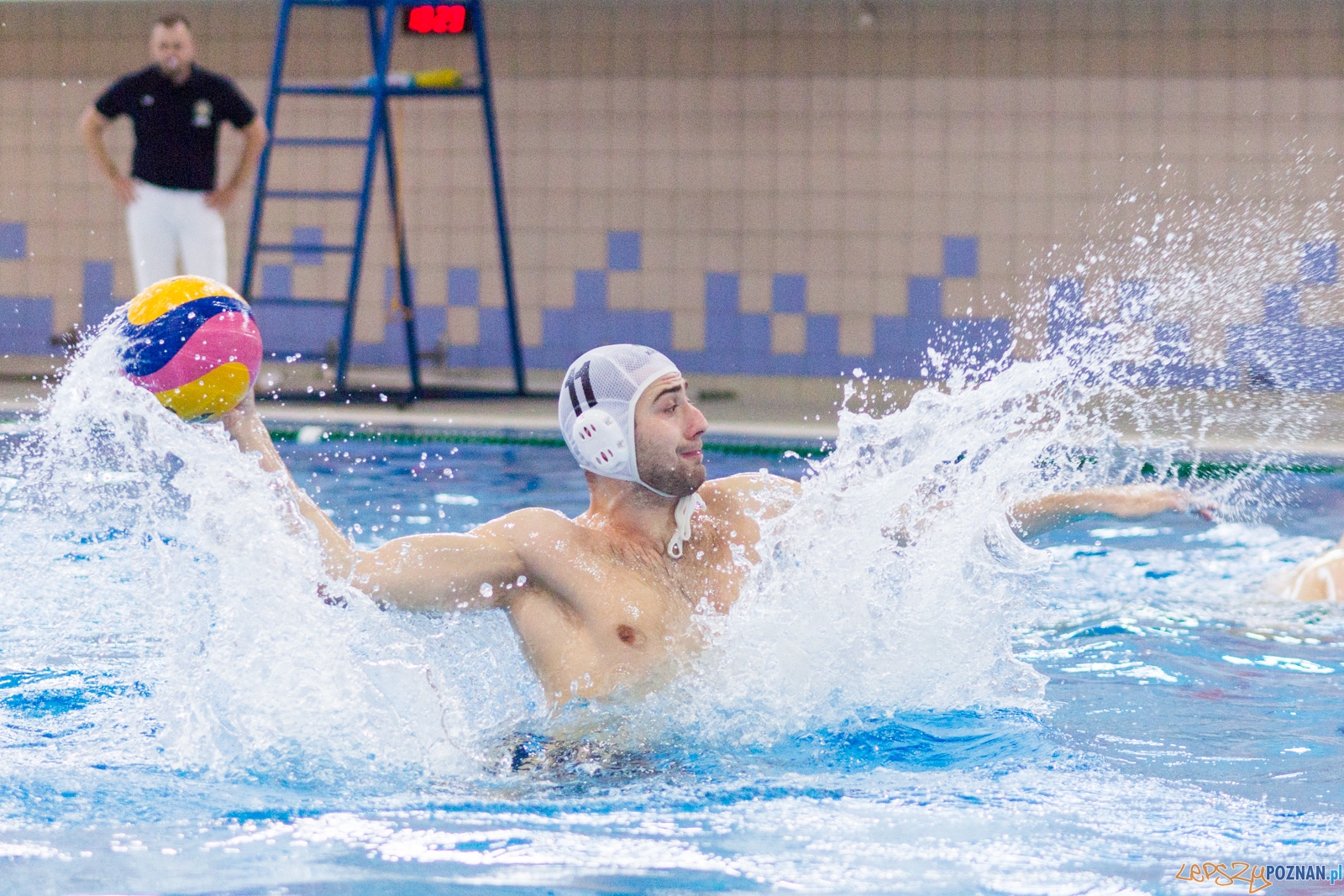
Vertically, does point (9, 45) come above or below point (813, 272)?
above

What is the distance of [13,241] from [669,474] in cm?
853

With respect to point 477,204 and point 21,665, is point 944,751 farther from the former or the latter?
point 477,204

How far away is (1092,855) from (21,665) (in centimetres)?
255

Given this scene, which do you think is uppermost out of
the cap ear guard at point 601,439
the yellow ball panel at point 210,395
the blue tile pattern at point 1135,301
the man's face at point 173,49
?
the man's face at point 173,49

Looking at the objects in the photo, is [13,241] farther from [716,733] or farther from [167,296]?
[716,733]

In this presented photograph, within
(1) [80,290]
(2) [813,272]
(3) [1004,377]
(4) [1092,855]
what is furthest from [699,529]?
(1) [80,290]

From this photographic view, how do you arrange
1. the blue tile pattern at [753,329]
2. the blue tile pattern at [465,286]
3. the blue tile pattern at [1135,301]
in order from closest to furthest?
the blue tile pattern at [1135,301] < the blue tile pattern at [753,329] < the blue tile pattern at [465,286]

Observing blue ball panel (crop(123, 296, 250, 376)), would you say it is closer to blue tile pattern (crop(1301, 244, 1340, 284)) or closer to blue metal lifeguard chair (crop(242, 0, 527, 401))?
blue metal lifeguard chair (crop(242, 0, 527, 401))

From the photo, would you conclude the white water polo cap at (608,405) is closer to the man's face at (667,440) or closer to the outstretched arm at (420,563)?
the man's face at (667,440)

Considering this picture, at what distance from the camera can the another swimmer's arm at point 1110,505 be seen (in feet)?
9.93

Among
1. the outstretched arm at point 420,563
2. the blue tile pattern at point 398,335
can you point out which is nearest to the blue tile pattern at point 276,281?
the blue tile pattern at point 398,335

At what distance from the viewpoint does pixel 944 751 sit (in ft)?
9.45

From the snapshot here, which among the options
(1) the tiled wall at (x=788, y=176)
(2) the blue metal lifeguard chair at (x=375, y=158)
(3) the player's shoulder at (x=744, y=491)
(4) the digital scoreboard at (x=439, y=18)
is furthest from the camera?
(1) the tiled wall at (x=788, y=176)

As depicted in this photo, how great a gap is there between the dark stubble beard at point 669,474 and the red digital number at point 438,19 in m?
5.99
